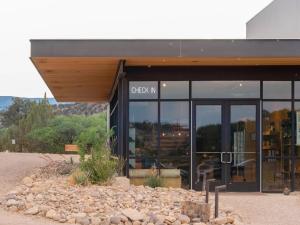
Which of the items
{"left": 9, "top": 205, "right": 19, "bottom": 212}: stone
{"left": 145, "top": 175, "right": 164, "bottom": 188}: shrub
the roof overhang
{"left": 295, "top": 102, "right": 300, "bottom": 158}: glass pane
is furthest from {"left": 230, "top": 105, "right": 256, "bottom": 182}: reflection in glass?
{"left": 9, "top": 205, "right": 19, "bottom": 212}: stone

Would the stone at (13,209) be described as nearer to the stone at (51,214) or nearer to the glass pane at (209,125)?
the stone at (51,214)

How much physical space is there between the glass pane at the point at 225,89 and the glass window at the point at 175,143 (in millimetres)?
534

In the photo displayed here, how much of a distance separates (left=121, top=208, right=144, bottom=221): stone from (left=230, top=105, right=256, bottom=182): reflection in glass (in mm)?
6416

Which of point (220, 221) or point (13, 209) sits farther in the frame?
point (13, 209)

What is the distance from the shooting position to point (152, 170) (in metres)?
17.1

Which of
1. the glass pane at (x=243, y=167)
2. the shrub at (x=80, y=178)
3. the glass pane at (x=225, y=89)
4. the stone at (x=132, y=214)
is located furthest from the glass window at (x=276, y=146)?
the stone at (x=132, y=214)

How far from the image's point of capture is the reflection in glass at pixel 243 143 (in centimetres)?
1730

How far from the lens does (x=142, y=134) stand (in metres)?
17.3

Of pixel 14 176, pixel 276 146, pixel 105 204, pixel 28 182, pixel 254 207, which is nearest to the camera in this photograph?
pixel 105 204

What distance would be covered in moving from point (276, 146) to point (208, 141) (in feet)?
6.35

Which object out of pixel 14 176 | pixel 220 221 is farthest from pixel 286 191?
pixel 14 176

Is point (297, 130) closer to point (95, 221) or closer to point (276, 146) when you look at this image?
point (276, 146)

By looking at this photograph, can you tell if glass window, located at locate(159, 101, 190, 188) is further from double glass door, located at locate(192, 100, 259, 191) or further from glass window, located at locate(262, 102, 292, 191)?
glass window, located at locate(262, 102, 292, 191)

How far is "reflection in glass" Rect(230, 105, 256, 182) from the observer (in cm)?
1730
